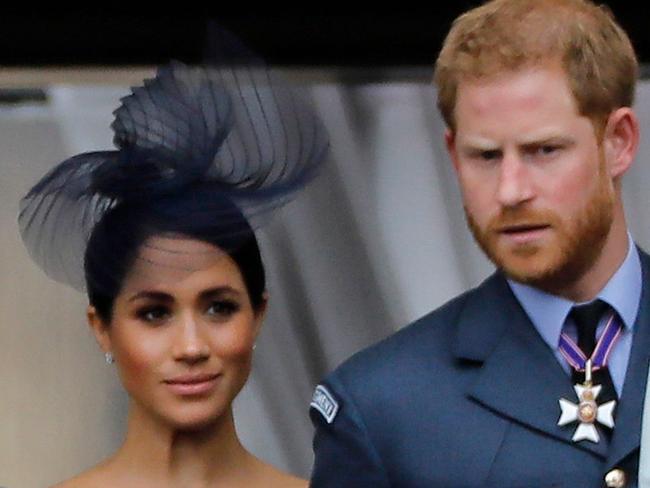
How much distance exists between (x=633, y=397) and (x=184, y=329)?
0.61m

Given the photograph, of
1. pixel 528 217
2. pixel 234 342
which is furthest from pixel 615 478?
pixel 234 342

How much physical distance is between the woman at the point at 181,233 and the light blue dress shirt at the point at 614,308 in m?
0.45

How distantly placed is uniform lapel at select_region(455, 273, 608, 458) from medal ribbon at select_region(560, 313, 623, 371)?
21 mm

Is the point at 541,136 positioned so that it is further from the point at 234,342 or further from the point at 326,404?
the point at 234,342

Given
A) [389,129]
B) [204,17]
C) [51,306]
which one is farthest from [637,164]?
[51,306]

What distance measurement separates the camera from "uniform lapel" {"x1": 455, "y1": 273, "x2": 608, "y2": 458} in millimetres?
A: 2363

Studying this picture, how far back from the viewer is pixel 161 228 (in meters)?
2.67

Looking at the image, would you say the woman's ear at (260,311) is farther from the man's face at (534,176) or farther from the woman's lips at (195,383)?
the man's face at (534,176)

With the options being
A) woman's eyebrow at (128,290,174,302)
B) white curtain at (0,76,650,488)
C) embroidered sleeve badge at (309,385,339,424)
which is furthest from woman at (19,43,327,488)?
white curtain at (0,76,650,488)

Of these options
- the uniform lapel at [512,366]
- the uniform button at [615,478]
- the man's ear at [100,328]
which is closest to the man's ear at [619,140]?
the uniform lapel at [512,366]

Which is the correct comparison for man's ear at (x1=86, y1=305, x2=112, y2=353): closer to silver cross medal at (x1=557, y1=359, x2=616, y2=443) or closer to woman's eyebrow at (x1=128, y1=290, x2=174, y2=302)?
woman's eyebrow at (x1=128, y1=290, x2=174, y2=302)

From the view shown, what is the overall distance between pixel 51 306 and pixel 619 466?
1108mm

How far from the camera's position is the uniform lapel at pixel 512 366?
7.75 ft

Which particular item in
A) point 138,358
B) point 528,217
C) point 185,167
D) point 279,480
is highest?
point 185,167
